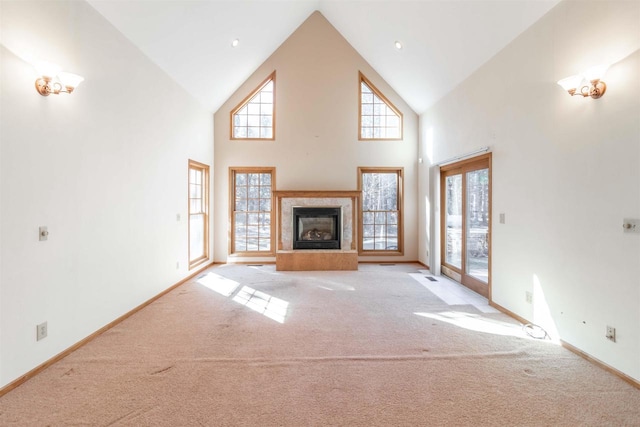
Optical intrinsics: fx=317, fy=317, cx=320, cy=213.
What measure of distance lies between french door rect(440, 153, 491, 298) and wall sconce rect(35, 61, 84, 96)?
4361 mm

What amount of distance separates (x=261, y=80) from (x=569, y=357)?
21.3 ft

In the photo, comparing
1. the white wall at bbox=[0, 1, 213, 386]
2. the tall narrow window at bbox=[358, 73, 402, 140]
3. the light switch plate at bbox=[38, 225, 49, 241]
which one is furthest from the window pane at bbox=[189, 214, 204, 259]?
the tall narrow window at bbox=[358, 73, 402, 140]

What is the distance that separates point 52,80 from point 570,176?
426cm

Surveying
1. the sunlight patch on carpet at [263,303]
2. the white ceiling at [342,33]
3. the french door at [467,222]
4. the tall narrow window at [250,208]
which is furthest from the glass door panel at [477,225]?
the tall narrow window at [250,208]

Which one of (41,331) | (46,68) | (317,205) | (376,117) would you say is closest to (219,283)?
(317,205)

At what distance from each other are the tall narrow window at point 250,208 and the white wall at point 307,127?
203mm

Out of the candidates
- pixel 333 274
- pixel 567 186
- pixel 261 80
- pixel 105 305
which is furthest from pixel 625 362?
pixel 261 80

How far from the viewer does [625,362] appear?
7.43 ft

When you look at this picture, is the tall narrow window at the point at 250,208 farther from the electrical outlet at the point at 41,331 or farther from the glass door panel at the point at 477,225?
the electrical outlet at the point at 41,331

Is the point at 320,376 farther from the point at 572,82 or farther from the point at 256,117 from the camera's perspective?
the point at 256,117

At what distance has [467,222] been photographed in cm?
475

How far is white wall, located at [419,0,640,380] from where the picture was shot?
2.26 meters

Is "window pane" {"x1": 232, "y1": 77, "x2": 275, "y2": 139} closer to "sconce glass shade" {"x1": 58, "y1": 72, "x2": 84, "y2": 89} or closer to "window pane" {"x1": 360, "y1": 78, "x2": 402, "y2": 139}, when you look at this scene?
"window pane" {"x1": 360, "y1": 78, "x2": 402, "y2": 139}

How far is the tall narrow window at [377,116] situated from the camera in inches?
266
